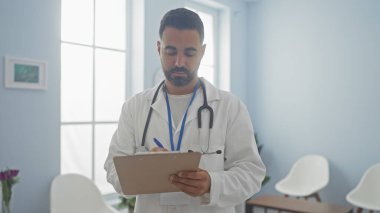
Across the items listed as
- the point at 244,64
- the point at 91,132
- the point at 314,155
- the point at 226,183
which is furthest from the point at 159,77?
the point at 226,183

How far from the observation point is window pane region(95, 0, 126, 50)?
10.8 feet

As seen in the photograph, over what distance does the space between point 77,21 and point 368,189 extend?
320 cm

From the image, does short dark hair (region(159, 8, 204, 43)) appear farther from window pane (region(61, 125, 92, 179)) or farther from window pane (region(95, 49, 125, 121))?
window pane (region(95, 49, 125, 121))

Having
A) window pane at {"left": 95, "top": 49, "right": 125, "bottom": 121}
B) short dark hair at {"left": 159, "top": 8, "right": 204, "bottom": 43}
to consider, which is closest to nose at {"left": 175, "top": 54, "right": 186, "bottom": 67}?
short dark hair at {"left": 159, "top": 8, "right": 204, "bottom": 43}

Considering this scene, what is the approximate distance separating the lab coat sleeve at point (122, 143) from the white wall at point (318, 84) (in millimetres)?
3338

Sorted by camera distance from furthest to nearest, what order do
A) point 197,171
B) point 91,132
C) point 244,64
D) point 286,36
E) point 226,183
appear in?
point 244,64 → point 286,36 → point 91,132 → point 226,183 → point 197,171

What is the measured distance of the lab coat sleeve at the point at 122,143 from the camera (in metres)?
1.43

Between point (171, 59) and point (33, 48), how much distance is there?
5.11 ft

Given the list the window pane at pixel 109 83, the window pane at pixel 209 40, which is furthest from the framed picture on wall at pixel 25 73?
the window pane at pixel 209 40

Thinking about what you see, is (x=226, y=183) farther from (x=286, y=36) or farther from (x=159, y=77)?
(x=286, y=36)

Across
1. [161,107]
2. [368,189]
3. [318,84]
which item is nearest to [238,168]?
[161,107]

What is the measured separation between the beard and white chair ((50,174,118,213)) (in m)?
1.61

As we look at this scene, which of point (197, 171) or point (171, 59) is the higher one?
point (171, 59)

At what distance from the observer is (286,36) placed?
15.4 feet
